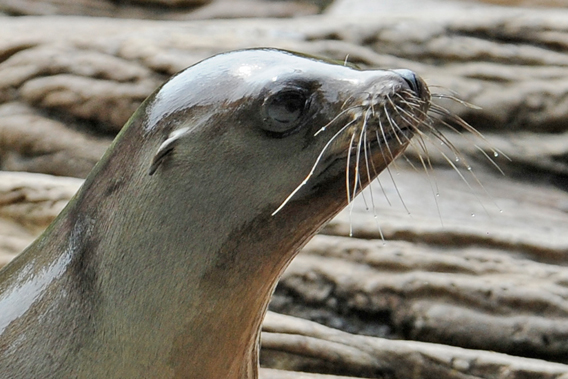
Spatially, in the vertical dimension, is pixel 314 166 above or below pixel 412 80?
below

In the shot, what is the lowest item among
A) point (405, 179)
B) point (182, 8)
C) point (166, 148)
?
point (405, 179)

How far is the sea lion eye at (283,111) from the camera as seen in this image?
6.57 ft

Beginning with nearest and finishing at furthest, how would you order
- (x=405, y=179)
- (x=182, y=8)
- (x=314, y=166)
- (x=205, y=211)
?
(x=314, y=166), (x=205, y=211), (x=405, y=179), (x=182, y=8)

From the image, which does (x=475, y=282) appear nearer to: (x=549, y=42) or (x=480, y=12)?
(x=549, y=42)

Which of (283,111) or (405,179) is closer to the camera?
(283,111)

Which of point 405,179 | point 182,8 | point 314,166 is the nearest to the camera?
point 314,166

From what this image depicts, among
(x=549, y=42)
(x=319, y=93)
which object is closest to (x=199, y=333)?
(x=319, y=93)

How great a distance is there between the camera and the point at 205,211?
2035mm

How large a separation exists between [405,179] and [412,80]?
228 centimetres

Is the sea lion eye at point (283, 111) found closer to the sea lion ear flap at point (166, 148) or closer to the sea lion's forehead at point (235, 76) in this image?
the sea lion's forehead at point (235, 76)

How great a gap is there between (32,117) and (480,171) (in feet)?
8.60

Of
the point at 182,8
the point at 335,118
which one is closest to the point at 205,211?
the point at 335,118

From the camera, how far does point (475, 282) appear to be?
3.43 metres

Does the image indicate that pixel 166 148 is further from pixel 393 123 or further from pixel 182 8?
pixel 182 8
